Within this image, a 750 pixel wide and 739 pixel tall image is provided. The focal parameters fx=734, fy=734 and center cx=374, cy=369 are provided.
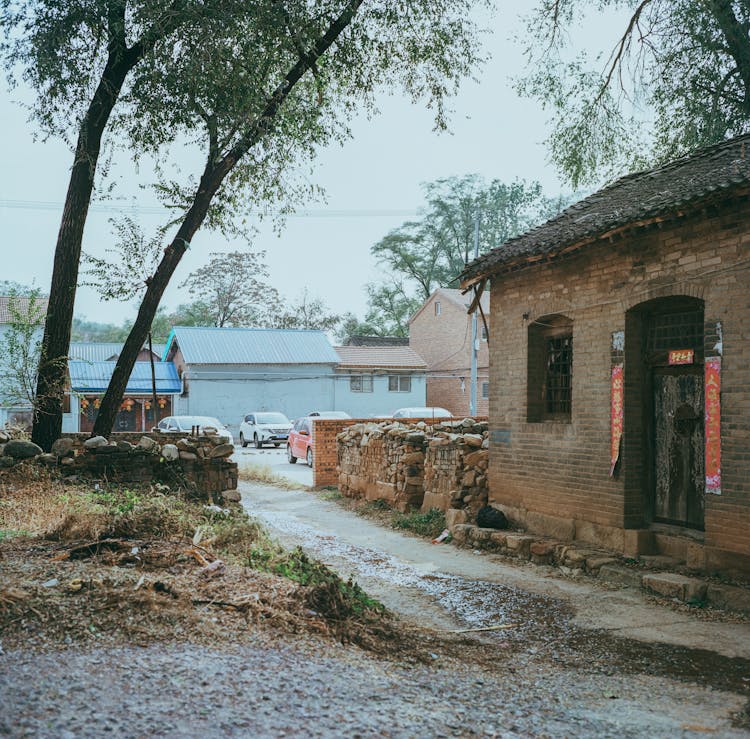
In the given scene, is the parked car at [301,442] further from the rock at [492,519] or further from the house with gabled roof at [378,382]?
the house with gabled roof at [378,382]

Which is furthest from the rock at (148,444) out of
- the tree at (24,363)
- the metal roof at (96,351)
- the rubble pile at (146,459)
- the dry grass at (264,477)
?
the metal roof at (96,351)

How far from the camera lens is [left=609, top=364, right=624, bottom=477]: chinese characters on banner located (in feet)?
31.6

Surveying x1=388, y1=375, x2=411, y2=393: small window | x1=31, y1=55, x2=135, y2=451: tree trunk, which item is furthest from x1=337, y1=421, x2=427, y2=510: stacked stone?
x1=388, y1=375, x2=411, y2=393: small window

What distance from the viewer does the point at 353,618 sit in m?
6.00

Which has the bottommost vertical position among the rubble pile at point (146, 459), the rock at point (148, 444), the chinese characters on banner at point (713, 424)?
the rubble pile at point (146, 459)

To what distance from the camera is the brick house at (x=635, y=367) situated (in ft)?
26.7

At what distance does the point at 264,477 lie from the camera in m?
21.1

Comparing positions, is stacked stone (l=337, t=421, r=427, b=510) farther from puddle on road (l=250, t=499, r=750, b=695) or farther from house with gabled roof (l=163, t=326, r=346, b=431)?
house with gabled roof (l=163, t=326, r=346, b=431)

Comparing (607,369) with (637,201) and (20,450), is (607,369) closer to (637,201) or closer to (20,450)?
(637,201)

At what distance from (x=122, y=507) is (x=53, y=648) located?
4.87 metres

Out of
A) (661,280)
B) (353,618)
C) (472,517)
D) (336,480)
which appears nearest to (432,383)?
(336,480)

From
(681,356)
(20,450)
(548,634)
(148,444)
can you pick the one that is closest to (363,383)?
(148,444)

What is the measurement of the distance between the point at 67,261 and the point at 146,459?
144 inches

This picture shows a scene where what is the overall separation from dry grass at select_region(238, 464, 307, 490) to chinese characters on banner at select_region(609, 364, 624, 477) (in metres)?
11.2
